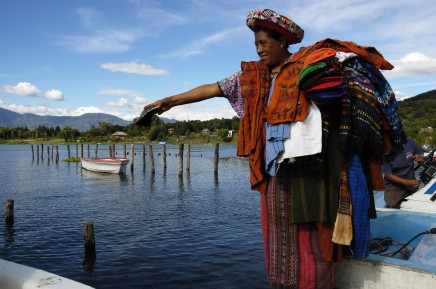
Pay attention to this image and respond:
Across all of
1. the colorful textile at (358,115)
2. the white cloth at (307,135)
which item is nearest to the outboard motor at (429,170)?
the colorful textile at (358,115)

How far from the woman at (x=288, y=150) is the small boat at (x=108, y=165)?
30799 mm

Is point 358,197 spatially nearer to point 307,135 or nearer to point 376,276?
point 307,135

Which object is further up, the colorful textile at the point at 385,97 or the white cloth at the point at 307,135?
the colorful textile at the point at 385,97

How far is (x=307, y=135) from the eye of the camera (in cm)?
204

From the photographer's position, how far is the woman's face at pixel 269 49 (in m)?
2.33

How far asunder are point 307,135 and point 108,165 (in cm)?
3214

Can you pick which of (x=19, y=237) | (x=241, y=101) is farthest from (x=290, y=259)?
(x=19, y=237)

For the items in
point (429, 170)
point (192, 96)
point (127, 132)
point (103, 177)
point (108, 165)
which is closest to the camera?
point (192, 96)

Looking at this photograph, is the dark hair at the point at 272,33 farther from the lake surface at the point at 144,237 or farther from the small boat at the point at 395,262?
the lake surface at the point at 144,237

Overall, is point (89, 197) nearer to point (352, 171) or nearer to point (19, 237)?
point (19, 237)

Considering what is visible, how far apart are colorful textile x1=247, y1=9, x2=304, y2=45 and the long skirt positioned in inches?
34.7

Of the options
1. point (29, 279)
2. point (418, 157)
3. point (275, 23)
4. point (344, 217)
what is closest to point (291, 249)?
point (344, 217)

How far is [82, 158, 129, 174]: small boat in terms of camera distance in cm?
3212

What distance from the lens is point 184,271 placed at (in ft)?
28.3
